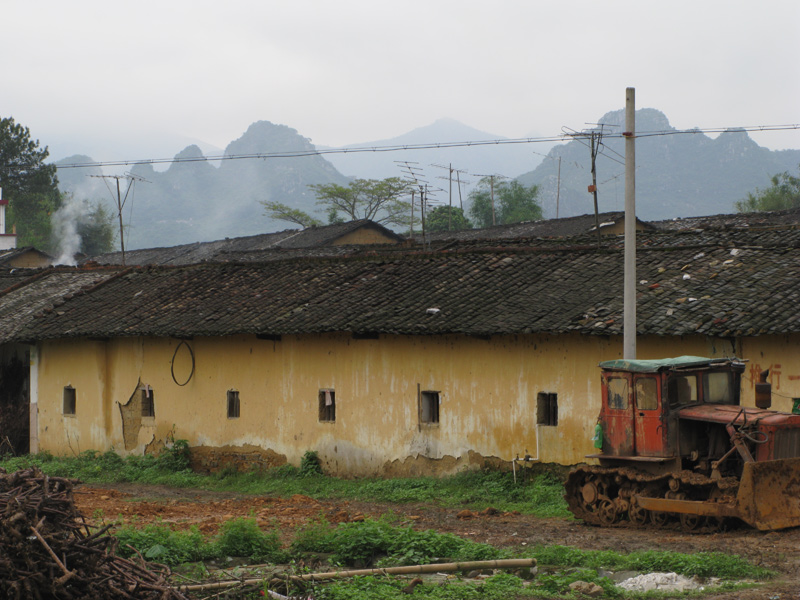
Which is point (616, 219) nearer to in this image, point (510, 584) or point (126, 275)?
point (126, 275)

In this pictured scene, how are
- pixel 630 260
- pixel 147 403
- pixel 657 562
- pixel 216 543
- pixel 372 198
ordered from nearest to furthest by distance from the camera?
pixel 657 562 → pixel 216 543 → pixel 630 260 → pixel 147 403 → pixel 372 198

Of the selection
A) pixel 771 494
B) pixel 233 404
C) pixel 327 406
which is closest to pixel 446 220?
pixel 233 404

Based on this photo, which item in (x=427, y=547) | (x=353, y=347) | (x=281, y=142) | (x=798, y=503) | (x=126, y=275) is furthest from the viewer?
(x=281, y=142)

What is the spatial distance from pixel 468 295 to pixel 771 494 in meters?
8.15

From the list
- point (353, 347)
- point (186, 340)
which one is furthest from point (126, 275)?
point (353, 347)

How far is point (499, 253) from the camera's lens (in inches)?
835

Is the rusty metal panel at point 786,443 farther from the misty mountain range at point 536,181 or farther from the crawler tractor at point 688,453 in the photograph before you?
the misty mountain range at point 536,181

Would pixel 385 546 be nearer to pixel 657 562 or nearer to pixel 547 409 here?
pixel 657 562

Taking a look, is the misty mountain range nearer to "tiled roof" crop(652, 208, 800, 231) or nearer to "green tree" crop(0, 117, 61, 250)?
"green tree" crop(0, 117, 61, 250)

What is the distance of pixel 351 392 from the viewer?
2003cm

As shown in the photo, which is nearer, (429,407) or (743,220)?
(429,407)

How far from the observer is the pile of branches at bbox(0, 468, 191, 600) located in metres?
7.30

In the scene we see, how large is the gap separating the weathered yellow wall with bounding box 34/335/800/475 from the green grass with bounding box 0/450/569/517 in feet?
1.39

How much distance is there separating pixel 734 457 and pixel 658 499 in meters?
1.11
